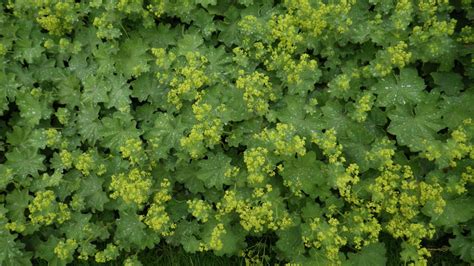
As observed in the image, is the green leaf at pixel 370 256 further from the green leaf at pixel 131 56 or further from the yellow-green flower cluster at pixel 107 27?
the yellow-green flower cluster at pixel 107 27

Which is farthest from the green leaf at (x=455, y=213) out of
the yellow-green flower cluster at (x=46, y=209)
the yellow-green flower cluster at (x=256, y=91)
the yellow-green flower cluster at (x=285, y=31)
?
the yellow-green flower cluster at (x=46, y=209)

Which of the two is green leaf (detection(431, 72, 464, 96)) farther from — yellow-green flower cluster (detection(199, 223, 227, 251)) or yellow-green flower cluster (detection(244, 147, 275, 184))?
yellow-green flower cluster (detection(199, 223, 227, 251))

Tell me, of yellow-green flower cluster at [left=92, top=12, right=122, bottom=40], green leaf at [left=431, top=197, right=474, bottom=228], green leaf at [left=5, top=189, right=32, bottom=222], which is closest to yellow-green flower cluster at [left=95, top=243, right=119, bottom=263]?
green leaf at [left=5, top=189, right=32, bottom=222]

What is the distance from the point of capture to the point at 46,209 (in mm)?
4238

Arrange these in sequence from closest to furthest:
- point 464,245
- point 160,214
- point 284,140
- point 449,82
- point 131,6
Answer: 1. point 284,140
2. point 464,245
3. point 160,214
4. point 449,82
5. point 131,6

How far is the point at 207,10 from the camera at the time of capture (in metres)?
4.73

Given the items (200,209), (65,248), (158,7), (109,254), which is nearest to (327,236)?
(200,209)

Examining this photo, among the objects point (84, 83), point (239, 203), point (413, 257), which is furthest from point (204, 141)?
point (413, 257)

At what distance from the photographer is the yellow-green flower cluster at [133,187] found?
13.2 feet

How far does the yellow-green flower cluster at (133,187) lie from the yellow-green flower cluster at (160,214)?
100mm

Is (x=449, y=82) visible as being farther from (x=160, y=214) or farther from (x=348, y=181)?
(x=160, y=214)

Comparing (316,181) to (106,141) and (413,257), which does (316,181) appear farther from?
(106,141)

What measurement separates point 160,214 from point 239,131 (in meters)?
0.96

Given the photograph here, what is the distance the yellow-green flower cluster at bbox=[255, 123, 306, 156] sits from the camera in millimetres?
3811
